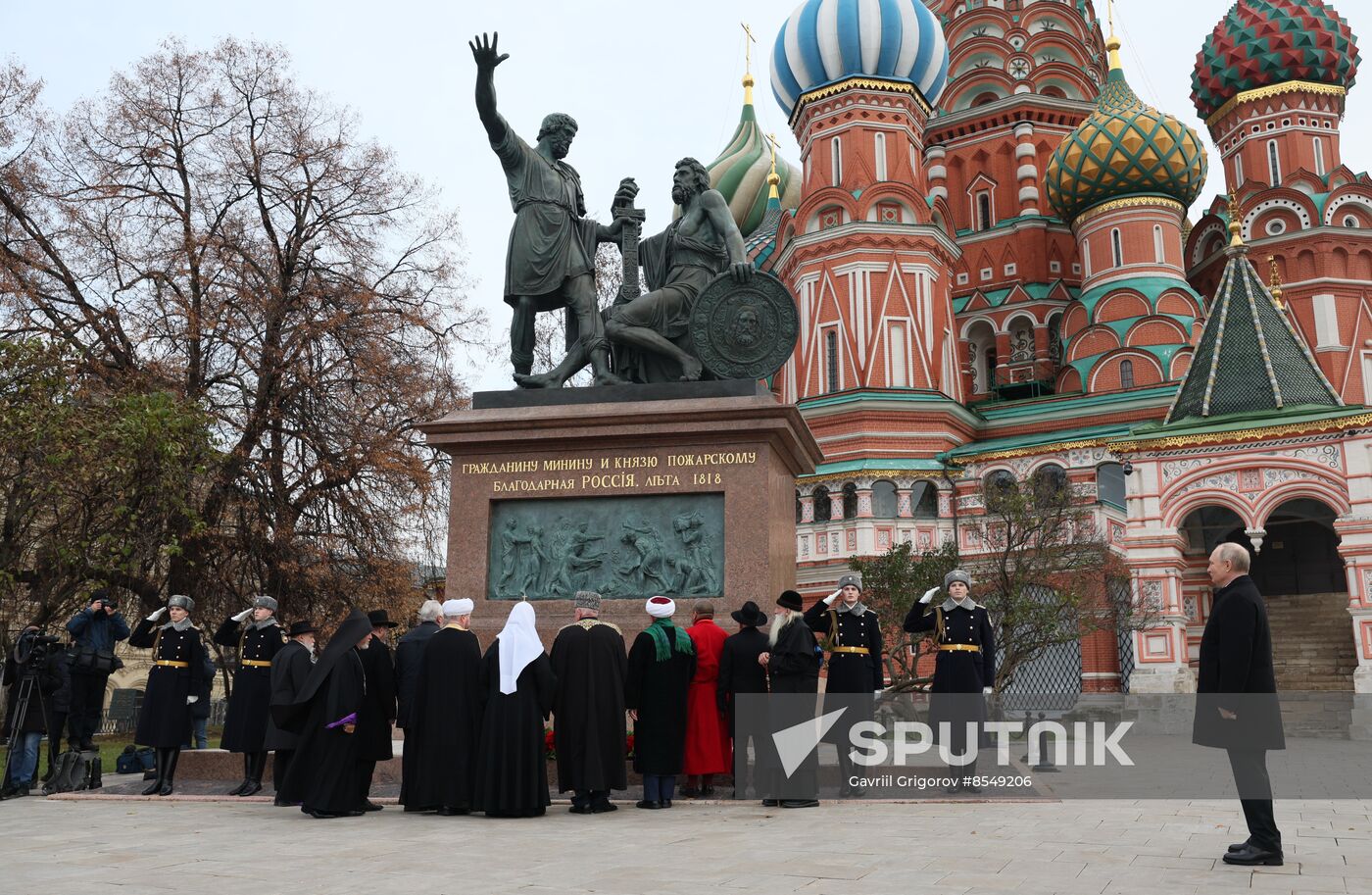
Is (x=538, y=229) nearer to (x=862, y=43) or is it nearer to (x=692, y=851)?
(x=692, y=851)

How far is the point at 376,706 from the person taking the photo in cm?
852

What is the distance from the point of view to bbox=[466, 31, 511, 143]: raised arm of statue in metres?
10.9

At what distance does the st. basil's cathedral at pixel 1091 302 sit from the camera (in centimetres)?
2648

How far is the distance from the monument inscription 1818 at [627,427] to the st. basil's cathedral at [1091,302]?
58.4ft

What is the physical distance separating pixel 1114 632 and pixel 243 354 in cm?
1934

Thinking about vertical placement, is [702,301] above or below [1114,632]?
above

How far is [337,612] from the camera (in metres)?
20.3

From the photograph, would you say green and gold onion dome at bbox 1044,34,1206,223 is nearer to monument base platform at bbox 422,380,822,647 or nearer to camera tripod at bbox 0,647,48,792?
monument base platform at bbox 422,380,822,647

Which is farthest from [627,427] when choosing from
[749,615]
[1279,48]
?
[1279,48]

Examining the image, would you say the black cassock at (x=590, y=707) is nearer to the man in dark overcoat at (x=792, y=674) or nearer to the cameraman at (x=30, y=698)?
the man in dark overcoat at (x=792, y=674)

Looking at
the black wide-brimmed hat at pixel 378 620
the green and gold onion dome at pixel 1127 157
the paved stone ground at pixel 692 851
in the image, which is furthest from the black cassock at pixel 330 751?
the green and gold onion dome at pixel 1127 157

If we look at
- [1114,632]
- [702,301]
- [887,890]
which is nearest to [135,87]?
[702,301]

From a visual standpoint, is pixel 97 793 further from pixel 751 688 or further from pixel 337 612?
pixel 337 612

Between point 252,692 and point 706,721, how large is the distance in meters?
3.82
